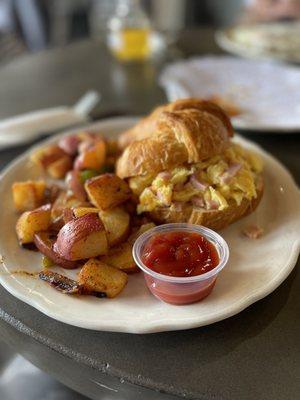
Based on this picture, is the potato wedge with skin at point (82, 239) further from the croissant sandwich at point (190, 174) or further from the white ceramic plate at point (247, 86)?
the white ceramic plate at point (247, 86)

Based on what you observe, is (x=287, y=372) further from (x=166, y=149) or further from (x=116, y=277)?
(x=166, y=149)

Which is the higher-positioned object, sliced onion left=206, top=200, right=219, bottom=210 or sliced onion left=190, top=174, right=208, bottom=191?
sliced onion left=190, top=174, right=208, bottom=191

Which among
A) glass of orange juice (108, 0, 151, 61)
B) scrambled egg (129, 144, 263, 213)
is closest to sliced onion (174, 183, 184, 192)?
scrambled egg (129, 144, 263, 213)

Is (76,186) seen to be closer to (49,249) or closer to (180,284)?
(49,249)

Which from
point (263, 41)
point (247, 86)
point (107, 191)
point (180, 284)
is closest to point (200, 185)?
point (107, 191)

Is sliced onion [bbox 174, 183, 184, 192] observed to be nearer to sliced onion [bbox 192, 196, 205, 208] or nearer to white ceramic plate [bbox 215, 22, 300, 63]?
sliced onion [bbox 192, 196, 205, 208]

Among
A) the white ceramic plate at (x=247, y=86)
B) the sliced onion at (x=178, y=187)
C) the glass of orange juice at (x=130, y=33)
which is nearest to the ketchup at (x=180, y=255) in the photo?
the sliced onion at (x=178, y=187)
